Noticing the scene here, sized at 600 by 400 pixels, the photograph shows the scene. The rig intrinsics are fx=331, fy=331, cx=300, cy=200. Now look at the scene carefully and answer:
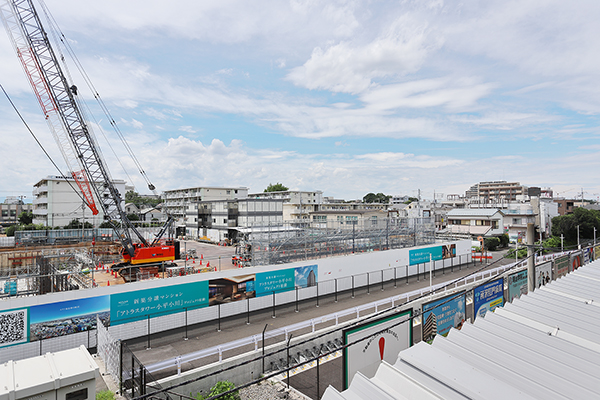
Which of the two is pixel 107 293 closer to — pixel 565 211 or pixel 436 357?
pixel 436 357

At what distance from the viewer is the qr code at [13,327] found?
1327 centimetres

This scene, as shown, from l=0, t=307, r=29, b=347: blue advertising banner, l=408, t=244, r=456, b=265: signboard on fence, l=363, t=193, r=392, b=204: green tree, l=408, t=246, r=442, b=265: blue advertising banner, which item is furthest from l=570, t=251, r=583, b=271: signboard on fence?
l=363, t=193, r=392, b=204: green tree

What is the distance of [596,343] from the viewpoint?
628cm

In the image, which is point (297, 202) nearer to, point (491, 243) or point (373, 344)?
point (491, 243)

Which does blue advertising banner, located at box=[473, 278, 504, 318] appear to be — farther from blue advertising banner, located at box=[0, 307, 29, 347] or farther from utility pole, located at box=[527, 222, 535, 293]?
blue advertising banner, located at box=[0, 307, 29, 347]

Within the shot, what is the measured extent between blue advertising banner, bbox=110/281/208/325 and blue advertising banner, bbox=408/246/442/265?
66.2ft

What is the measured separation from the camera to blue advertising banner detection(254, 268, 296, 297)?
2061 centimetres

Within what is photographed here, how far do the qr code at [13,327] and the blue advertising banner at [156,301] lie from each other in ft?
10.5

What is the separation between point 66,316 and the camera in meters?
14.5

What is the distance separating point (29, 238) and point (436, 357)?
45.3m

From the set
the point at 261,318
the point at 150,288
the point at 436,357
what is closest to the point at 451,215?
the point at 261,318

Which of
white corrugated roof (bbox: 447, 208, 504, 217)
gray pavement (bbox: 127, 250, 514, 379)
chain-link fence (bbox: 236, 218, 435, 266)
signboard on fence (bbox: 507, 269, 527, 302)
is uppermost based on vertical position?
white corrugated roof (bbox: 447, 208, 504, 217)

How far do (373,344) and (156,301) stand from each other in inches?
494

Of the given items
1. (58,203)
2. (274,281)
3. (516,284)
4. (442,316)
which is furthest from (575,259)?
(58,203)
